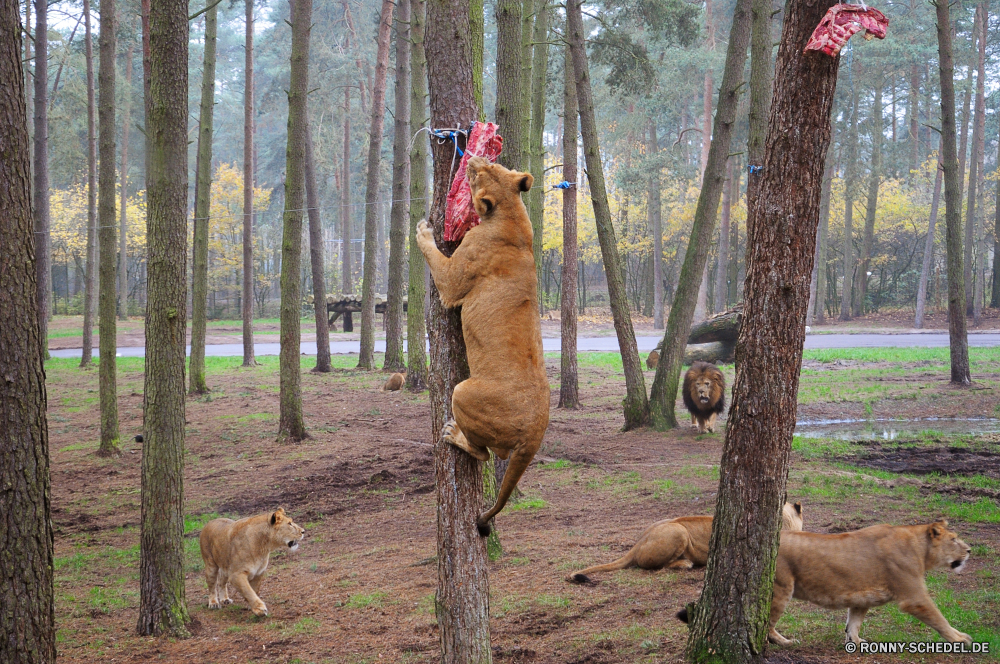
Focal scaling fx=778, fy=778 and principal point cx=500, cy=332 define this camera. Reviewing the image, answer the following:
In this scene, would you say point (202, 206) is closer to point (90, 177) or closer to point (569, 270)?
point (90, 177)

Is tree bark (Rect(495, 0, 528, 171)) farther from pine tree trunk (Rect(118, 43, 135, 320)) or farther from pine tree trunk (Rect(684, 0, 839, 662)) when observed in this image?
pine tree trunk (Rect(118, 43, 135, 320))

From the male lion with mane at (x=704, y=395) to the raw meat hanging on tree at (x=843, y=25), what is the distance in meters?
9.09

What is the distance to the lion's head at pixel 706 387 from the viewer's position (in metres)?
12.8

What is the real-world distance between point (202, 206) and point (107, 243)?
5856 mm

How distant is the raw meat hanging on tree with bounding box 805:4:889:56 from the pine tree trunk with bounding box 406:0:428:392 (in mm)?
10853

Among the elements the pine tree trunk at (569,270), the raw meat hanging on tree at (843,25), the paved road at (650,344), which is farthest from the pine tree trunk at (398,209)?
the raw meat hanging on tree at (843,25)

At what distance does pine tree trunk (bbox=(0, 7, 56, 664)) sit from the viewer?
12.0 ft

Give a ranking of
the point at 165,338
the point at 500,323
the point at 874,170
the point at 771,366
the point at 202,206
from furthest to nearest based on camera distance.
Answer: the point at 874,170, the point at 202,206, the point at 165,338, the point at 771,366, the point at 500,323

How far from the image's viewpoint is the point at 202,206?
695 inches

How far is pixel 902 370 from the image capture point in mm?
19609

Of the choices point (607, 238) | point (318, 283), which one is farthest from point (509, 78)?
point (318, 283)

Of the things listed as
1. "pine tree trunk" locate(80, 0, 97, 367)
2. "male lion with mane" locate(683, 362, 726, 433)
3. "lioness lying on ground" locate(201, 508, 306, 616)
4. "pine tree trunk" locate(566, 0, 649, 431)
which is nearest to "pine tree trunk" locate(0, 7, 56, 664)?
"lioness lying on ground" locate(201, 508, 306, 616)

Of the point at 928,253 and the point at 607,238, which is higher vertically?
the point at 928,253

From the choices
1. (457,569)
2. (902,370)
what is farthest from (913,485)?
(902,370)
